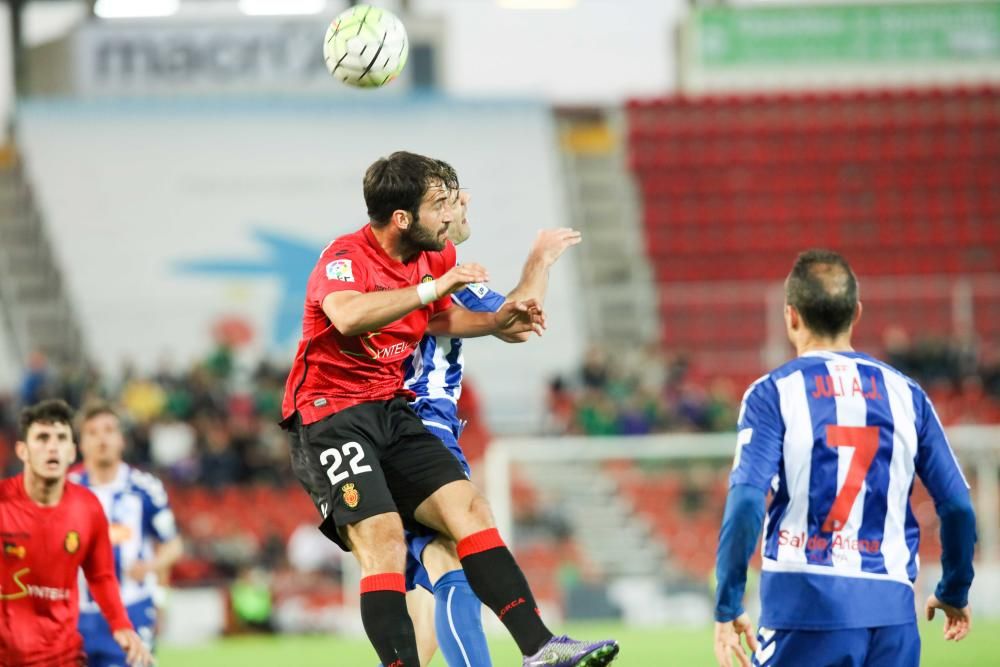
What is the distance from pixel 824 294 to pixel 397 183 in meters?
1.83

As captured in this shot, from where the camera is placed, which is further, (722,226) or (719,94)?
(719,94)

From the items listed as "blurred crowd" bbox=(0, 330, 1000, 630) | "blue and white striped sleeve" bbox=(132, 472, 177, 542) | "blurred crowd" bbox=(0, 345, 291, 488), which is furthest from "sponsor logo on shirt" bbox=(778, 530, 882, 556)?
"blurred crowd" bbox=(0, 345, 291, 488)

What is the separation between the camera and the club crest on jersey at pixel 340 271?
562 cm

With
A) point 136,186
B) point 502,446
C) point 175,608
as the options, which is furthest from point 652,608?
point 136,186

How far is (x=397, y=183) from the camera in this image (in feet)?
18.9

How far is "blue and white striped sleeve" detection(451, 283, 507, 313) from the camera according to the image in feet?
21.0

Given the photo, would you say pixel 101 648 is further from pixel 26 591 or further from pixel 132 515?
pixel 26 591

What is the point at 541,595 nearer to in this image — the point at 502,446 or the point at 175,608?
the point at 502,446

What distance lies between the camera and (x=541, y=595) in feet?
52.9

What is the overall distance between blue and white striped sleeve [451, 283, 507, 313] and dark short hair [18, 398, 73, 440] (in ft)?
6.56

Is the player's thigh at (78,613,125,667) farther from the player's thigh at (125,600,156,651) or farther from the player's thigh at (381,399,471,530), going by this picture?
the player's thigh at (381,399,471,530)

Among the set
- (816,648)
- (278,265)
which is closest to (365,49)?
(816,648)

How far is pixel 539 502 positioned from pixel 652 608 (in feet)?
5.52

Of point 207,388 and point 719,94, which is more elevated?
point 719,94
